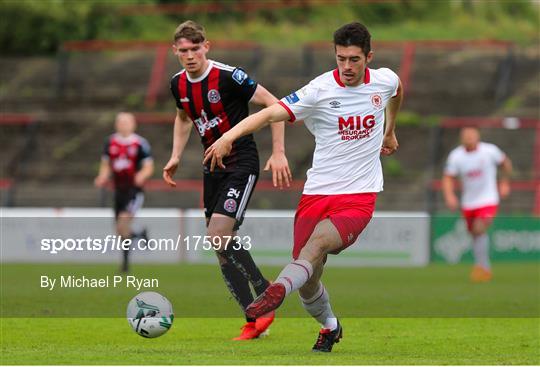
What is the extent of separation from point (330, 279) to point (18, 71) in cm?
2162

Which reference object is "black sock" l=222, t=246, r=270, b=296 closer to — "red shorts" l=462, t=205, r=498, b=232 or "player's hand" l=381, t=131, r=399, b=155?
"player's hand" l=381, t=131, r=399, b=155

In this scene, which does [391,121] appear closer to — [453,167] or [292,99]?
[292,99]

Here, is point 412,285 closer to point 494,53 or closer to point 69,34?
point 494,53

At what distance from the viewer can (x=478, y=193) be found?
741 inches

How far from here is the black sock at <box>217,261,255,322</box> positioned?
992cm

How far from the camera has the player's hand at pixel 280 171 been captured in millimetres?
8828

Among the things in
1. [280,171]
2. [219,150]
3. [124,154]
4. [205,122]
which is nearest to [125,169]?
[124,154]

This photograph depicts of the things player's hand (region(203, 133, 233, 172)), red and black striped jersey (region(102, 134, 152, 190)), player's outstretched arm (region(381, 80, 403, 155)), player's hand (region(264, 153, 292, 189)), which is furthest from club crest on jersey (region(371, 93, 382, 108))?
red and black striped jersey (region(102, 134, 152, 190))

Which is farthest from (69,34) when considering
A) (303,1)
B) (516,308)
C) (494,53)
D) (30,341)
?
(30,341)

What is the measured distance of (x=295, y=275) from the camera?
7.91 meters

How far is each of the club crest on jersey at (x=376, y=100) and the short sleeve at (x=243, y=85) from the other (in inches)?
59.1

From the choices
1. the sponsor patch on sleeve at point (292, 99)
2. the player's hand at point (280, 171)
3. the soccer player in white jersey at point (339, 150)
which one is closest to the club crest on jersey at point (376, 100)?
the soccer player in white jersey at point (339, 150)

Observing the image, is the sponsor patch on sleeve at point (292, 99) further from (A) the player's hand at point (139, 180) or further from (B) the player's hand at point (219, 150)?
(A) the player's hand at point (139, 180)

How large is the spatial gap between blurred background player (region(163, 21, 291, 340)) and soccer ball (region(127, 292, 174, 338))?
0.99m
